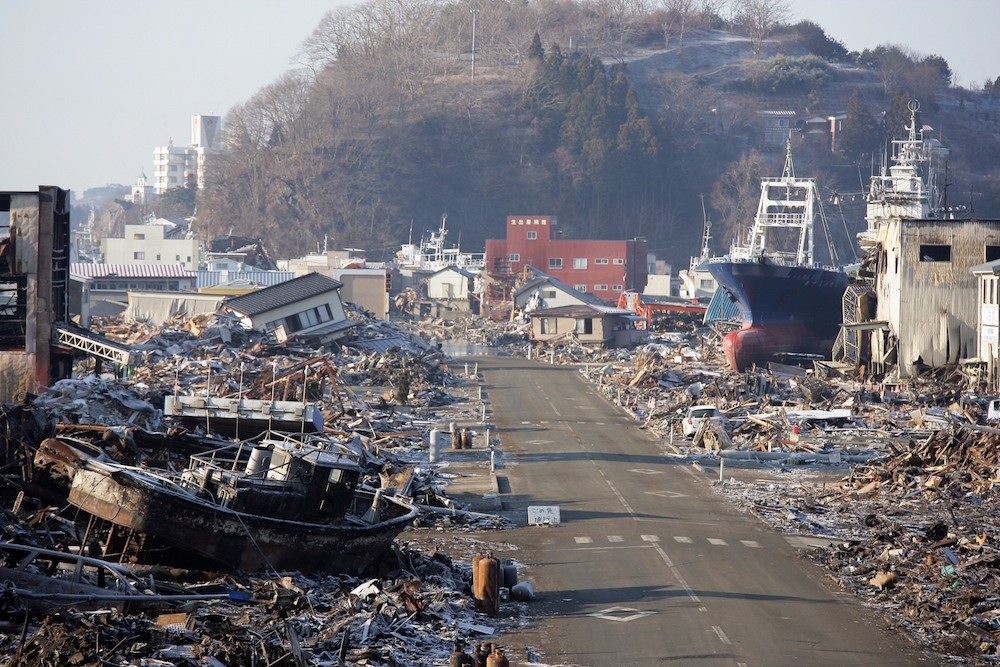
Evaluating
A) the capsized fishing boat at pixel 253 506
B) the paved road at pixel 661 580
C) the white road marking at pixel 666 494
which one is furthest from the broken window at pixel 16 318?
the white road marking at pixel 666 494

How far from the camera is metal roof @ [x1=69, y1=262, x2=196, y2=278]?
66062 mm

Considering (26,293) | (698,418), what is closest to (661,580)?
(698,418)

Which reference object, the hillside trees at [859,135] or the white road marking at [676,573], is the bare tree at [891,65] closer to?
the hillside trees at [859,135]

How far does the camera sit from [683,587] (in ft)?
49.7

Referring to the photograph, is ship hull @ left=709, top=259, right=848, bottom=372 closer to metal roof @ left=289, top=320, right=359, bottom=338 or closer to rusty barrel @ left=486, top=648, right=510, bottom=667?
metal roof @ left=289, top=320, right=359, bottom=338

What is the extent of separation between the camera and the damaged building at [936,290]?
127 ft

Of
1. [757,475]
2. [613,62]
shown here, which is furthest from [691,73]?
[757,475]

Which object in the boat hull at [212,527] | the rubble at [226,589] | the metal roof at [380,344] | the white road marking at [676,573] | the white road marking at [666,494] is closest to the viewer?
the rubble at [226,589]

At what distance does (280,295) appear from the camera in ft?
169

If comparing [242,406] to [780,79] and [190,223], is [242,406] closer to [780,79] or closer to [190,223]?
[190,223]

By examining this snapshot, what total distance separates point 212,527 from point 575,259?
87.0 m

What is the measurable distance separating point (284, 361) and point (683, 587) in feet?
92.0

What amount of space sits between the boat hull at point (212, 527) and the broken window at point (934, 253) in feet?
107

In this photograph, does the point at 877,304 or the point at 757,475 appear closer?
the point at 757,475
